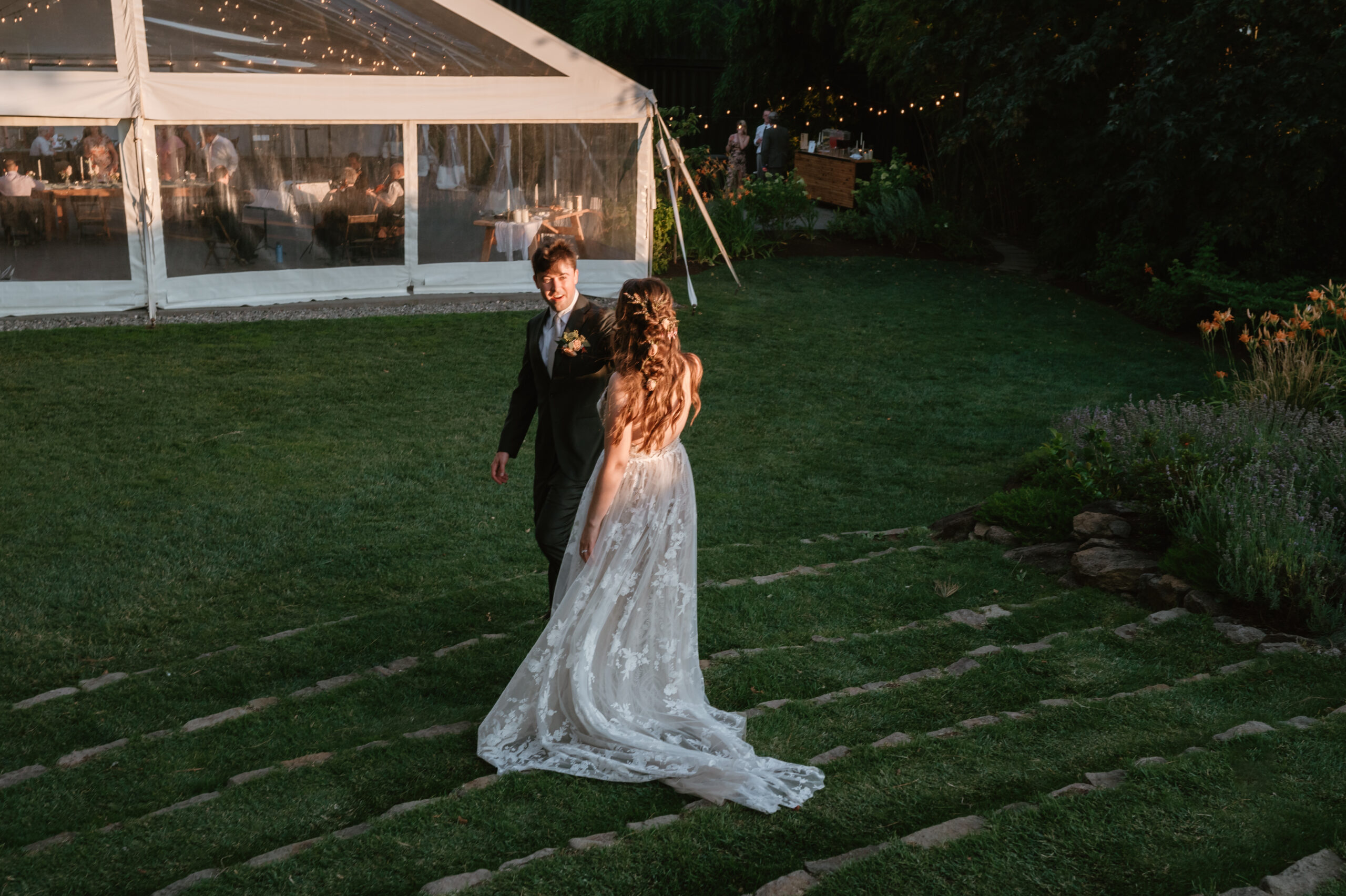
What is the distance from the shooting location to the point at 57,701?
4.38 m

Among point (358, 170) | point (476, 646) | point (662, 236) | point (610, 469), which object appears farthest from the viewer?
point (662, 236)

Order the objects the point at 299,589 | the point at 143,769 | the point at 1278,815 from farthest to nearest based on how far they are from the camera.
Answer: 1. the point at 299,589
2. the point at 143,769
3. the point at 1278,815

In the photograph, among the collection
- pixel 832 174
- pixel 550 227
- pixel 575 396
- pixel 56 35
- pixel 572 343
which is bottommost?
pixel 575 396

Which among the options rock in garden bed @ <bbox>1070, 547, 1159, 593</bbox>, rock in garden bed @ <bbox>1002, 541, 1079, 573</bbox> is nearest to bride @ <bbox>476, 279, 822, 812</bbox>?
rock in garden bed @ <bbox>1070, 547, 1159, 593</bbox>

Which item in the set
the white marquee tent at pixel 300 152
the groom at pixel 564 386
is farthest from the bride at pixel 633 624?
Answer: the white marquee tent at pixel 300 152

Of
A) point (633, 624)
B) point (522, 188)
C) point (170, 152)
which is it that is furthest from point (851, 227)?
point (633, 624)

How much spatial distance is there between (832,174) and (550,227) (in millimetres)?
9936

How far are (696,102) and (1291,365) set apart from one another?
82.1 feet

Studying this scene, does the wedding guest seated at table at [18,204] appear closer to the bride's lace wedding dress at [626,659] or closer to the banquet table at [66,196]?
the banquet table at [66,196]

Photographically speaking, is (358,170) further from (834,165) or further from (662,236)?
(834,165)

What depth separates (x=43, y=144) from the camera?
1140 centimetres

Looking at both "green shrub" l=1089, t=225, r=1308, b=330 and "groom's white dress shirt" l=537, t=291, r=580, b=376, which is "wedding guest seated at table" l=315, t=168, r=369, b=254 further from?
"groom's white dress shirt" l=537, t=291, r=580, b=376

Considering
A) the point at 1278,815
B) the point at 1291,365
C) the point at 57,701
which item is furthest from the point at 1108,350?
the point at 57,701

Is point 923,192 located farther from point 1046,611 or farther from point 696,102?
point 1046,611
